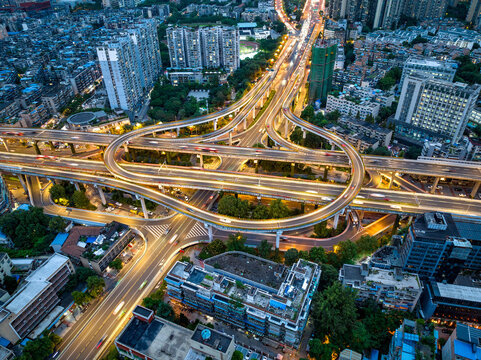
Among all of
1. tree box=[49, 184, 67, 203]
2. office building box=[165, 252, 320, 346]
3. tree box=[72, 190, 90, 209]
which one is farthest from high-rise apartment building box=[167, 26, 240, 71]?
office building box=[165, 252, 320, 346]

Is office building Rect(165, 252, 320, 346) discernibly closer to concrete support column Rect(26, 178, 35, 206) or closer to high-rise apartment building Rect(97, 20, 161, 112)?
concrete support column Rect(26, 178, 35, 206)

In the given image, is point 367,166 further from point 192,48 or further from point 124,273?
point 192,48

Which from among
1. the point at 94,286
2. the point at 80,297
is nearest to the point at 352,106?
the point at 94,286

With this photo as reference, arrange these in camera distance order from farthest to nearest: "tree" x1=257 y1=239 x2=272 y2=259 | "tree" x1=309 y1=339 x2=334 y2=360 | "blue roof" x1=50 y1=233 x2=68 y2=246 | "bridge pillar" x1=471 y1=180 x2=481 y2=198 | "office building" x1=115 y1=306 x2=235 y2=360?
"bridge pillar" x1=471 y1=180 x2=481 y2=198
"blue roof" x1=50 y1=233 x2=68 y2=246
"tree" x1=257 y1=239 x2=272 y2=259
"tree" x1=309 y1=339 x2=334 y2=360
"office building" x1=115 y1=306 x2=235 y2=360

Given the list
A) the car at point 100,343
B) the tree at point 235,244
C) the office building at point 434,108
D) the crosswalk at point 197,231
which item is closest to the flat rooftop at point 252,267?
the tree at point 235,244

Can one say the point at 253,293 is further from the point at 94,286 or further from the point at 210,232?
the point at 94,286

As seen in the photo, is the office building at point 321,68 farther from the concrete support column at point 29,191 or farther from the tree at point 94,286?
the tree at point 94,286
